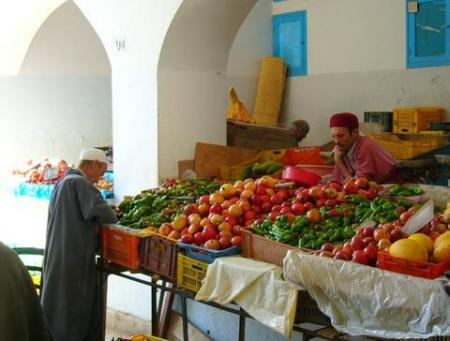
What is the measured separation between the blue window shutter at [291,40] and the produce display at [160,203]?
5.27 metres

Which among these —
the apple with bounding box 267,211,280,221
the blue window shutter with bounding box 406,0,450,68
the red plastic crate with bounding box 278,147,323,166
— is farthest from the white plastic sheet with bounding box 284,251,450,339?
the blue window shutter with bounding box 406,0,450,68

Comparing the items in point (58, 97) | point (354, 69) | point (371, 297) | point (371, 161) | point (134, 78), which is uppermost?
point (354, 69)

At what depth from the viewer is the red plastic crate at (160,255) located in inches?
171

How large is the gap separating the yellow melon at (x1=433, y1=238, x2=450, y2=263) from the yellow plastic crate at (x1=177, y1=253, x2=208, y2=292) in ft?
4.41

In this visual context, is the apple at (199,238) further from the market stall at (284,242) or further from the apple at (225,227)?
the apple at (225,227)

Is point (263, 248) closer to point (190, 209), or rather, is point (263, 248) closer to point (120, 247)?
point (190, 209)

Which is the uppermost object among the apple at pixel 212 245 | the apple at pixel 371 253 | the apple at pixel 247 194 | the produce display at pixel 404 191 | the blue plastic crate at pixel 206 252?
the produce display at pixel 404 191

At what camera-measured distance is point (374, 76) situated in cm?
956

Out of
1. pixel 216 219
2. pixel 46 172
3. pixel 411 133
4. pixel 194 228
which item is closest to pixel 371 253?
pixel 216 219

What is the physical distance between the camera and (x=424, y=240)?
10.8 ft

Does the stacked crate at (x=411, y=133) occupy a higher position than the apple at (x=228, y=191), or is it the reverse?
the stacked crate at (x=411, y=133)

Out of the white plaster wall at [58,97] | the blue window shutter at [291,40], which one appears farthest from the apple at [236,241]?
the blue window shutter at [291,40]

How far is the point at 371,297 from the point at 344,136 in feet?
6.98

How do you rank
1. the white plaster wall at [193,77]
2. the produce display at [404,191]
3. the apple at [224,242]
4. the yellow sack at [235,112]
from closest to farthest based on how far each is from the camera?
1. the apple at [224,242]
2. the produce display at [404,191]
3. the white plaster wall at [193,77]
4. the yellow sack at [235,112]
